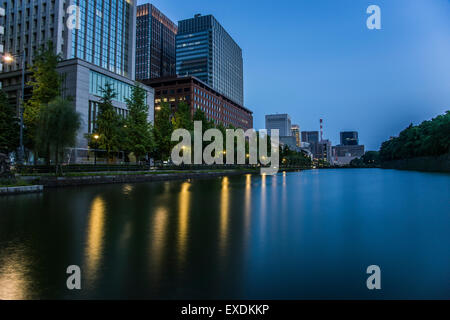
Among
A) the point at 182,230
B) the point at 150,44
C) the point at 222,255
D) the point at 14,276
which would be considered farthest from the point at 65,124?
the point at 150,44

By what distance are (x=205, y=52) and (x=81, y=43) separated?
3262 inches

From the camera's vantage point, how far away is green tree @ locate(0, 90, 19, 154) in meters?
35.8

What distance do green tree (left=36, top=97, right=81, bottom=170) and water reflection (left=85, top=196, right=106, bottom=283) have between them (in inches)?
636

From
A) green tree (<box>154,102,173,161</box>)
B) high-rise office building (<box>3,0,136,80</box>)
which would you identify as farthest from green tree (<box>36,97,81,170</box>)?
high-rise office building (<box>3,0,136,80</box>)

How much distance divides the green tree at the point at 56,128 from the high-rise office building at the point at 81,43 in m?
25.3

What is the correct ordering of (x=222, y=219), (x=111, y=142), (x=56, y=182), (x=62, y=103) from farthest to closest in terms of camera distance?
(x=111, y=142)
(x=62, y=103)
(x=56, y=182)
(x=222, y=219)

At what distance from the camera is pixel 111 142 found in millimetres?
33656

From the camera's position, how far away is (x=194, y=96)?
347 feet

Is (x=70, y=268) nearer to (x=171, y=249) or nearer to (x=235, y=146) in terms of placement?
(x=171, y=249)

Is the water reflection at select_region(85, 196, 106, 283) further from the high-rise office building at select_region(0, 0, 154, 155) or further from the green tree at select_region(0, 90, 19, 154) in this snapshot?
the high-rise office building at select_region(0, 0, 154, 155)

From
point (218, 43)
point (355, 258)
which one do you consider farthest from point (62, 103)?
point (218, 43)
